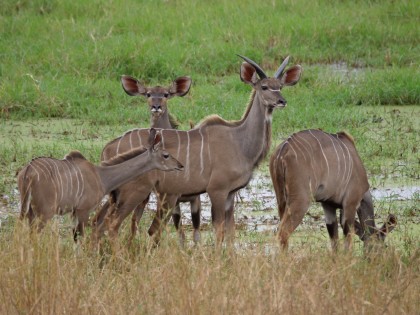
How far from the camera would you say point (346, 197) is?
6160mm

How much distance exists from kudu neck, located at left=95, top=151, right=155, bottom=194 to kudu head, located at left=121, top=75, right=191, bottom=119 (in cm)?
110

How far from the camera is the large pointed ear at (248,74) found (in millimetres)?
6730

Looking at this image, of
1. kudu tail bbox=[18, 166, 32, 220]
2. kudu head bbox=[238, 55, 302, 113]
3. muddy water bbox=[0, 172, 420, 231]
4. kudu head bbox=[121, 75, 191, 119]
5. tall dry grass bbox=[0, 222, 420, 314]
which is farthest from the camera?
kudu head bbox=[121, 75, 191, 119]

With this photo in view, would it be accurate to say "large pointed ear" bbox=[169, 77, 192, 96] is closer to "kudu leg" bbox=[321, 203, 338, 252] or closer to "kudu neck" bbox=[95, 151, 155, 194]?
"kudu neck" bbox=[95, 151, 155, 194]

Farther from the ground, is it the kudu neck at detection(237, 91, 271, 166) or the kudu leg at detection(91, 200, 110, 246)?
the kudu neck at detection(237, 91, 271, 166)

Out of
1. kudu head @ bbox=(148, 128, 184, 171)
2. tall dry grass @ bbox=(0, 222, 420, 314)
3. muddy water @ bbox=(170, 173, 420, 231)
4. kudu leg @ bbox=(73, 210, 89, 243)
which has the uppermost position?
kudu head @ bbox=(148, 128, 184, 171)

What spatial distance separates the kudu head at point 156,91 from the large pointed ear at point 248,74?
2.69 ft

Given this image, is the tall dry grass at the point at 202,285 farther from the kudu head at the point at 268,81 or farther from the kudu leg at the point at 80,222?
the kudu head at the point at 268,81

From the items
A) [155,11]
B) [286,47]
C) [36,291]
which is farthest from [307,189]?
[155,11]

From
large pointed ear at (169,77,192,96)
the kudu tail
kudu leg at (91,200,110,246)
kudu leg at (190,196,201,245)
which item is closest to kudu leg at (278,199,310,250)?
kudu leg at (190,196,201,245)

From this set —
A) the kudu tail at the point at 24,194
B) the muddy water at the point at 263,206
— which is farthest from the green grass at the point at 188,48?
the kudu tail at the point at 24,194

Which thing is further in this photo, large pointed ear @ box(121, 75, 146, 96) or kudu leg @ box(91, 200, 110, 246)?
large pointed ear @ box(121, 75, 146, 96)

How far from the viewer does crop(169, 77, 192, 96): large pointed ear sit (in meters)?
7.64

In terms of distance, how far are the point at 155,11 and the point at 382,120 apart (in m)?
3.47
